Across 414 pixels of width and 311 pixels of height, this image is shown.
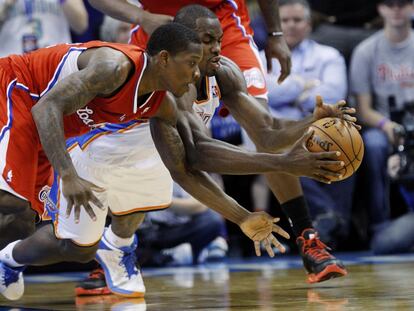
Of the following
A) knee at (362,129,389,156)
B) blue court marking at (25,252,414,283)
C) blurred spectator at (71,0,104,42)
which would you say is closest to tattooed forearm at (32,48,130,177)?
blue court marking at (25,252,414,283)

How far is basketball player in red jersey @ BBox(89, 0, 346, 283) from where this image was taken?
514 cm

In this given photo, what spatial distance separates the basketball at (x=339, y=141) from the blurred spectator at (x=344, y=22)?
15.4 ft

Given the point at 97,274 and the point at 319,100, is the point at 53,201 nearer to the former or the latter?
the point at 97,274

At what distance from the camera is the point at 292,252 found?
27.3 ft

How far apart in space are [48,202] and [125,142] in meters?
0.54

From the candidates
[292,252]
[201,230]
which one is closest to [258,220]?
[201,230]

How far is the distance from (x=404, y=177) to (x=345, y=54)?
1941mm

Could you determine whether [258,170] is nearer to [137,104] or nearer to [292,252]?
[137,104]

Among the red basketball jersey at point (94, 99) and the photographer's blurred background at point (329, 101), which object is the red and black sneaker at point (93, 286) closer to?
the red basketball jersey at point (94, 99)

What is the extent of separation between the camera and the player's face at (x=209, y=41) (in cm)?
493

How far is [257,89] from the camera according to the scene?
18.1 ft

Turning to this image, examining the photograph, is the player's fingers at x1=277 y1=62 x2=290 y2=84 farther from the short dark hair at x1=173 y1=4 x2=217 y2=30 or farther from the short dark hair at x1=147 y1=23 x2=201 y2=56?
the short dark hair at x1=147 y1=23 x2=201 y2=56

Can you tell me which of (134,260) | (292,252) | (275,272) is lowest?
(292,252)

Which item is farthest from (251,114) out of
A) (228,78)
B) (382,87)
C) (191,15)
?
(382,87)
